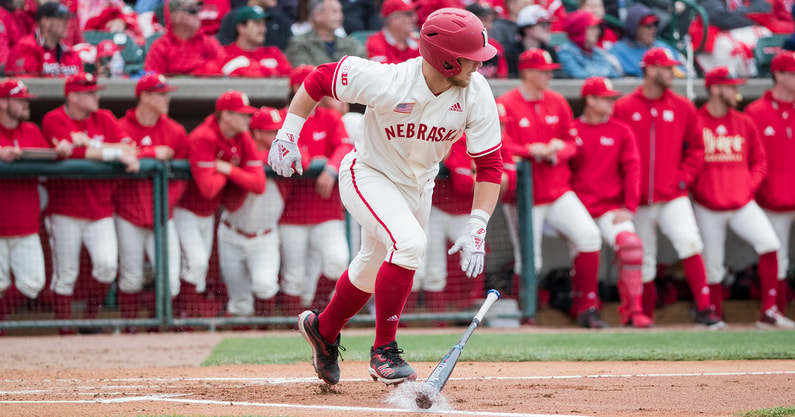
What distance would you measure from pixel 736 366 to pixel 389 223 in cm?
272

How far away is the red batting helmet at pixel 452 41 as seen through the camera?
15.0 feet

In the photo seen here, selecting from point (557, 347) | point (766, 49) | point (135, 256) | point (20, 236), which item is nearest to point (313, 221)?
point (135, 256)

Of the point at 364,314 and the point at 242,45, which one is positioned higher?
the point at 242,45

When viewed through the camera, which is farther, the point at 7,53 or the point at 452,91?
the point at 7,53

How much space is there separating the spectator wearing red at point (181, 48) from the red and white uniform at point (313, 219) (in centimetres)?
149

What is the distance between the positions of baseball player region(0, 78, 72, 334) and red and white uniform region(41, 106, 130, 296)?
0.43 feet

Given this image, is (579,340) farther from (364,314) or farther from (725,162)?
(725,162)

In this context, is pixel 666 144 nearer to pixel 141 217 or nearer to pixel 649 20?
pixel 649 20

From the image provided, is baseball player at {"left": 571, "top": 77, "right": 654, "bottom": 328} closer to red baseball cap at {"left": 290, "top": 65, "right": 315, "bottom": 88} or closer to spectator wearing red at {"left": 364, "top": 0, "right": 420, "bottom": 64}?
spectator wearing red at {"left": 364, "top": 0, "right": 420, "bottom": 64}

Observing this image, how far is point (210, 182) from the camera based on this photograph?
27.1 ft

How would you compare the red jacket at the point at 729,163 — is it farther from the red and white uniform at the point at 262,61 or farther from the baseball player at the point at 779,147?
the red and white uniform at the point at 262,61

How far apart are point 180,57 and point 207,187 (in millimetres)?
1828

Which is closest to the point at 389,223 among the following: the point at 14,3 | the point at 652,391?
the point at 652,391

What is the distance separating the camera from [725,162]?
951 cm
